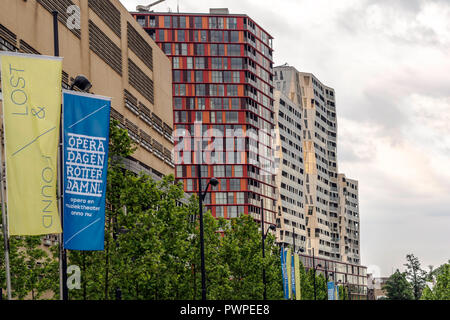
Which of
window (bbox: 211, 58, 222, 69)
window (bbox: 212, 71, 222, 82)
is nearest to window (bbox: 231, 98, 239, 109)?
window (bbox: 212, 71, 222, 82)

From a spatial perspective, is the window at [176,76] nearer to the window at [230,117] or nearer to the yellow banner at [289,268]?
the window at [230,117]

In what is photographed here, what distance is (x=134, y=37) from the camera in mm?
78938

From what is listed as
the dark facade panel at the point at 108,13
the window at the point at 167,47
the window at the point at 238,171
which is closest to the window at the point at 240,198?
the window at the point at 238,171

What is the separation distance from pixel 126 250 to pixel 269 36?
5933 inches

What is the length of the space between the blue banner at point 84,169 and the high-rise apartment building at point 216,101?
136664 mm

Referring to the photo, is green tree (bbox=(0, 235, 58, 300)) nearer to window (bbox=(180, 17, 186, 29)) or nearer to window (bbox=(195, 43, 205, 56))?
window (bbox=(195, 43, 205, 56))

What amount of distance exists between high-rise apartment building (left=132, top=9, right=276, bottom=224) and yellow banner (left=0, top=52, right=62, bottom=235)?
139152mm

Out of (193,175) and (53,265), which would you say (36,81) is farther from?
(193,175)

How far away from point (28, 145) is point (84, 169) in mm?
2557

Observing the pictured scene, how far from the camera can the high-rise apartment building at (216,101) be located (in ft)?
532

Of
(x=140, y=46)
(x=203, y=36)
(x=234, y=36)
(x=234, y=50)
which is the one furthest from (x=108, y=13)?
(x=234, y=36)

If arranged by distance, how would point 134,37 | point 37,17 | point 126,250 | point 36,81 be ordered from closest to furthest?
point 36,81 → point 126,250 → point 37,17 → point 134,37

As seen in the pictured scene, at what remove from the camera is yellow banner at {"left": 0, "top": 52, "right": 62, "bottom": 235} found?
19703mm
